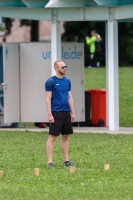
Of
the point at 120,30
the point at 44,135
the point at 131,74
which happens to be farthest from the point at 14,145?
the point at 120,30

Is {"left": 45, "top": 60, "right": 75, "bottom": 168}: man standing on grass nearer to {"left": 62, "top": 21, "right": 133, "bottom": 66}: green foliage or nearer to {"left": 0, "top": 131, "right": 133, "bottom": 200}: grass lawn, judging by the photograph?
{"left": 0, "top": 131, "right": 133, "bottom": 200}: grass lawn

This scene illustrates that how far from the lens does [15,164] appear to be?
1191 centimetres

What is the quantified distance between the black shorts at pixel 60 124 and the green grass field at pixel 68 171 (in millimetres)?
586

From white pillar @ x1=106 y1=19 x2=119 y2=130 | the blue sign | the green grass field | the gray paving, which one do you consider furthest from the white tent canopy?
the green grass field

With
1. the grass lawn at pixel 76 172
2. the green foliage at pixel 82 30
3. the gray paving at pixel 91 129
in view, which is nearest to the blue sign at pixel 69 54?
the gray paving at pixel 91 129

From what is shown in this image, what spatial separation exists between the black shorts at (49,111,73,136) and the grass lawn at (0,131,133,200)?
0.59 meters

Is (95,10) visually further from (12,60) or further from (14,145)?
(14,145)

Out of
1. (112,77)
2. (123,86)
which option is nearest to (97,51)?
(123,86)

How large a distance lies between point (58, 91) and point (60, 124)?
0.52 m

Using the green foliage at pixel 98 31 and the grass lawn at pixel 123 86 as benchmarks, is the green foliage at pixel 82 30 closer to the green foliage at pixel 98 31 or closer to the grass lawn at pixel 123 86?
the green foliage at pixel 98 31

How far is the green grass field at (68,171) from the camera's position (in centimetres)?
929

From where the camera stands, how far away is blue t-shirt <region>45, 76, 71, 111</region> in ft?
36.8

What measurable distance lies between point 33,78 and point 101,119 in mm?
2082

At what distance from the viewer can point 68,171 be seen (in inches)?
433
